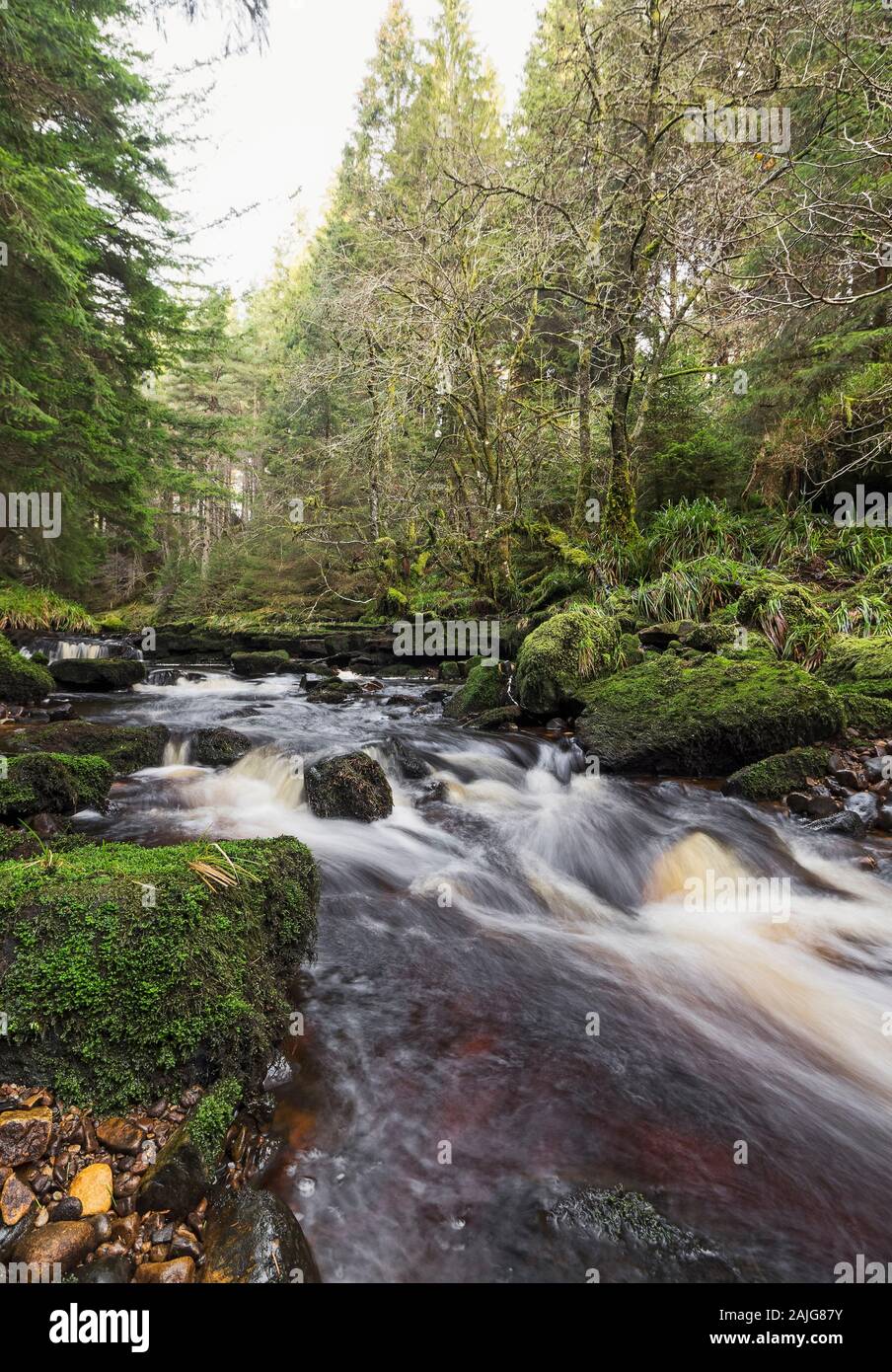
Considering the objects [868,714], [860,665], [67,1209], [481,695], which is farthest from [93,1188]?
[860,665]

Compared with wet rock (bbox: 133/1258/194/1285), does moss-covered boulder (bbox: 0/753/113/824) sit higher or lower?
higher

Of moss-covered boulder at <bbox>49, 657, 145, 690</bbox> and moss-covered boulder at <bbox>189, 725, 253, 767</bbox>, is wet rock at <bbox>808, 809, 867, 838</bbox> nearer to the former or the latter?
moss-covered boulder at <bbox>189, 725, 253, 767</bbox>

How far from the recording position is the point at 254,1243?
1708 mm

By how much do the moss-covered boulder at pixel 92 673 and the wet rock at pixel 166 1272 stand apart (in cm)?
1095

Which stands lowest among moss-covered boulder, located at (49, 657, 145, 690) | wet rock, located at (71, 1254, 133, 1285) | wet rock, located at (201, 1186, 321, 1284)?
wet rock, located at (201, 1186, 321, 1284)

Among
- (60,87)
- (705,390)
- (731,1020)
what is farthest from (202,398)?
(731,1020)

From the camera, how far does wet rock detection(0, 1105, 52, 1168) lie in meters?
1.78

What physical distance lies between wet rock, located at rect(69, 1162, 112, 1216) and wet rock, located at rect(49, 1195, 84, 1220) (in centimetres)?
1

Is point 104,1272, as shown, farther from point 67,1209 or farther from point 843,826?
point 843,826

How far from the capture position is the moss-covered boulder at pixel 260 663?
48.0 ft

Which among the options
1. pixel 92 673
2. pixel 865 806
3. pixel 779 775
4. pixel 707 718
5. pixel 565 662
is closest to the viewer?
pixel 865 806

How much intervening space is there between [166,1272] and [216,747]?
545cm
